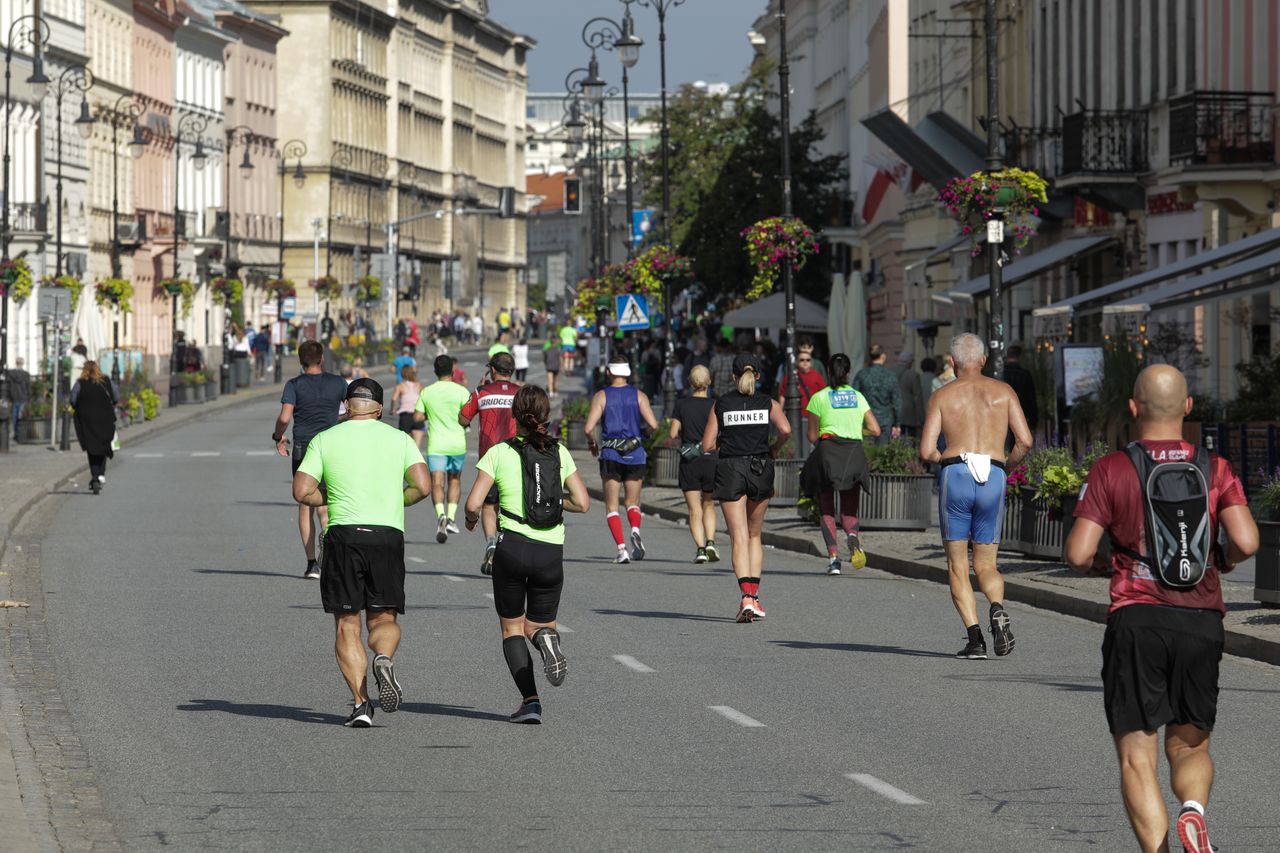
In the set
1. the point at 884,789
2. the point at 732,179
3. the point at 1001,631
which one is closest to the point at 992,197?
the point at 1001,631

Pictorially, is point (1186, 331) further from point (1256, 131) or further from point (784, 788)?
point (784, 788)

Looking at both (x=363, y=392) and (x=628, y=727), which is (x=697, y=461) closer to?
(x=363, y=392)

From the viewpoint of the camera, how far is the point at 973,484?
50.3 ft

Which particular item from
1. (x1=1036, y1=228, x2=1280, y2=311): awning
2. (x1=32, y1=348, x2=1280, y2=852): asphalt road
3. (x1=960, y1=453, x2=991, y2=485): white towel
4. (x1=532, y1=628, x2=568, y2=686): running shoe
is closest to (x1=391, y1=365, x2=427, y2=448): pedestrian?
(x1=1036, y1=228, x2=1280, y2=311): awning

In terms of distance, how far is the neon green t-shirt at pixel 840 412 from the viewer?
21609 mm

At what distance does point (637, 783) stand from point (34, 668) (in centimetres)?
524

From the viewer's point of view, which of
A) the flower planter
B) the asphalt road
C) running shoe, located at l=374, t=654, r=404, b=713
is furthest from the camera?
the flower planter

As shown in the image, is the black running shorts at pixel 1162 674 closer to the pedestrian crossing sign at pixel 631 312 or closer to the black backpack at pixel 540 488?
the black backpack at pixel 540 488

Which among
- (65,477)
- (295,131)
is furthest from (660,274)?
(295,131)

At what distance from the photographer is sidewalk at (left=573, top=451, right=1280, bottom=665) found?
1608cm

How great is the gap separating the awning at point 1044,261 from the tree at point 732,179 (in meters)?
20.7

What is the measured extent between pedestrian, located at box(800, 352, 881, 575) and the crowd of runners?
0.06 ft

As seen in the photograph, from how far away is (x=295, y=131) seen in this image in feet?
474

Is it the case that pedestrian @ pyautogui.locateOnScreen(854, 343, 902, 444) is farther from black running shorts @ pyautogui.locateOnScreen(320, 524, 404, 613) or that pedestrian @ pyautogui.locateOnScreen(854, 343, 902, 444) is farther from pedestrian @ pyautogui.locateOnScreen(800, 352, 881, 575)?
black running shorts @ pyautogui.locateOnScreen(320, 524, 404, 613)
